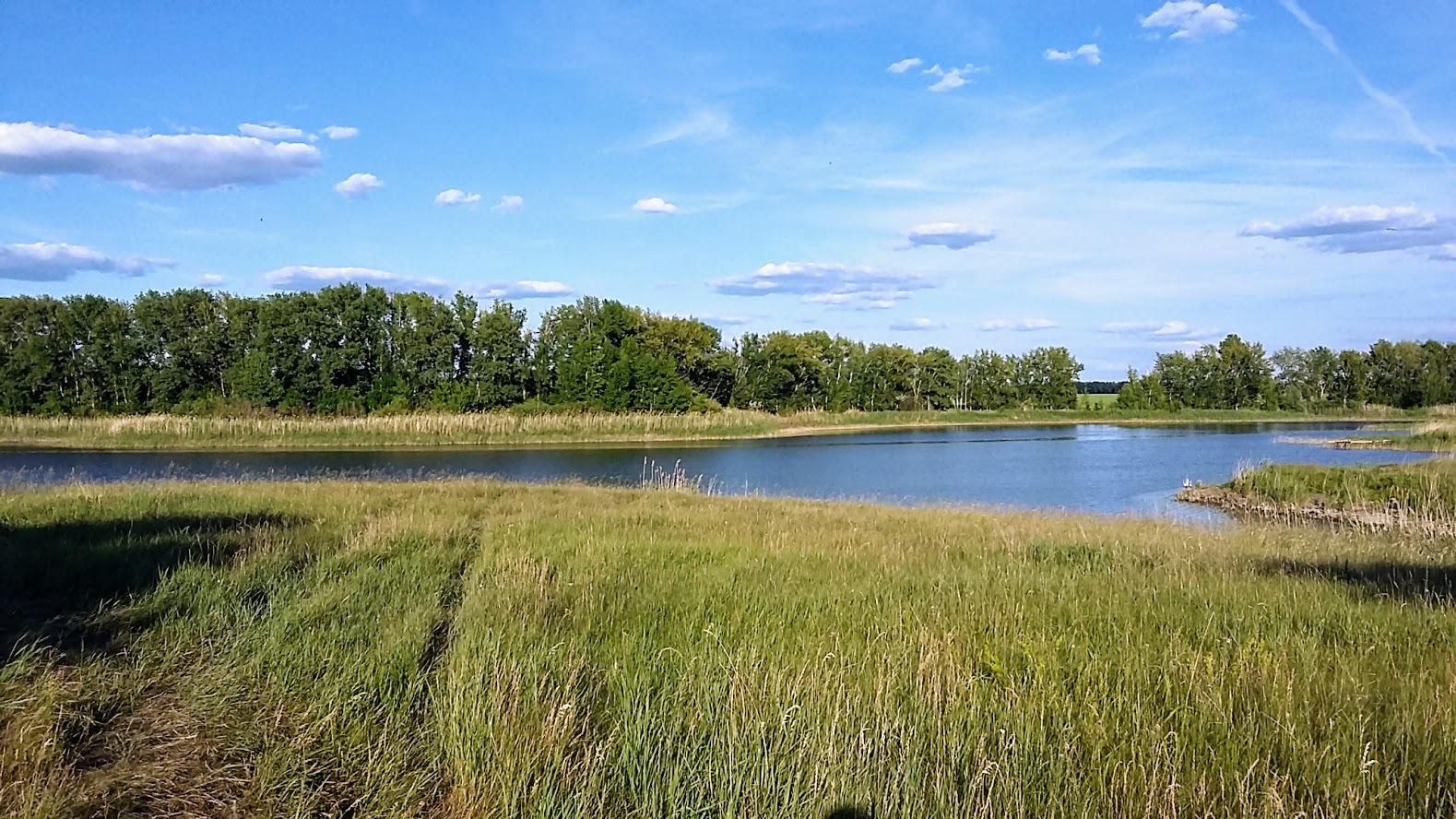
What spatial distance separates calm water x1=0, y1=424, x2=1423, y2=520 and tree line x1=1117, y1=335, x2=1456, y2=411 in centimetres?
3554

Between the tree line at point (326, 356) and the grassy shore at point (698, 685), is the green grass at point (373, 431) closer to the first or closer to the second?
the tree line at point (326, 356)

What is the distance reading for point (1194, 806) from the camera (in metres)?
3.85

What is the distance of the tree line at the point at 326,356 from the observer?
5628cm

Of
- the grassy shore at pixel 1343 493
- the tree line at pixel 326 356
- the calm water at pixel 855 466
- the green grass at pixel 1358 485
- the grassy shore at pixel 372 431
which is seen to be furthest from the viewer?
the tree line at pixel 326 356

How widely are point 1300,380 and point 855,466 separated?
77.5 meters

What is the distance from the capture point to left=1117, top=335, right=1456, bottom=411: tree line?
86.9 m

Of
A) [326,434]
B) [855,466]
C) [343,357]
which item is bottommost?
[855,466]

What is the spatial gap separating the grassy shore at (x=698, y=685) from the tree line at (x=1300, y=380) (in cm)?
9038

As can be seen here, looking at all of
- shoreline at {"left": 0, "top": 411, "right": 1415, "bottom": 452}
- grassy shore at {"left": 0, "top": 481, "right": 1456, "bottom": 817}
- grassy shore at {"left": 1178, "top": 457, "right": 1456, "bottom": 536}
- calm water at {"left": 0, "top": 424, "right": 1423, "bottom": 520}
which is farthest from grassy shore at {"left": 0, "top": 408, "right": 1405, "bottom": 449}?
grassy shore at {"left": 0, "top": 481, "right": 1456, "bottom": 817}

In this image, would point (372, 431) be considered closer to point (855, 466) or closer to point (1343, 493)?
point (855, 466)

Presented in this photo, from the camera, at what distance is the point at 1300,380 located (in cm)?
9250

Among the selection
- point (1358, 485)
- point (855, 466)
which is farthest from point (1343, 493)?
point (855, 466)

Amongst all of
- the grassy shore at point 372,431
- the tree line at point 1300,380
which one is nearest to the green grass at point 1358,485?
the grassy shore at point 372,431

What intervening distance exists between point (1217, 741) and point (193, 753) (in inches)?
196
